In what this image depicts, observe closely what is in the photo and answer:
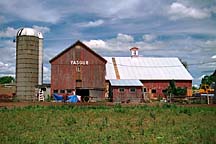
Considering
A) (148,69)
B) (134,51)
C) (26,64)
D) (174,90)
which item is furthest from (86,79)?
(134,51)

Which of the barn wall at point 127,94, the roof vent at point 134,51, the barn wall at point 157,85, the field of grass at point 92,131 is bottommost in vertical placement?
the field of grass at point 92,131

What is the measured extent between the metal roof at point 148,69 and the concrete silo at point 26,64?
10.9 metres

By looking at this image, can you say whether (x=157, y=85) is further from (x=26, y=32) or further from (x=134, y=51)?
(x=26, y=32)

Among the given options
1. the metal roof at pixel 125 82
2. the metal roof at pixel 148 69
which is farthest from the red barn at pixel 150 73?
the metal roof at pixel 125 82

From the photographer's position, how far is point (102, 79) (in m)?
43.4

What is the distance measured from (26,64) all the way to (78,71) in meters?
6.84

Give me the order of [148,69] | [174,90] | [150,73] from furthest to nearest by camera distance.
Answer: [148,69] < [150,73] < [174,90]

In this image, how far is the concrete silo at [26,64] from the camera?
1569 inches

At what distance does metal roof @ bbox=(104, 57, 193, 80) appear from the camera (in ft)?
159

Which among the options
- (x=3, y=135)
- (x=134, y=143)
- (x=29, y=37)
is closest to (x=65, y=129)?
(x=3, y=135)

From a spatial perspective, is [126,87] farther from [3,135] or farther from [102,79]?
[3,135]

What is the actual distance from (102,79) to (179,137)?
105ft

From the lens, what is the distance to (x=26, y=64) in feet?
131

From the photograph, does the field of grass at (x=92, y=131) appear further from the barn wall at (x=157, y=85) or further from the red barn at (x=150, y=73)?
the barn wall at (x=157, y=85)
